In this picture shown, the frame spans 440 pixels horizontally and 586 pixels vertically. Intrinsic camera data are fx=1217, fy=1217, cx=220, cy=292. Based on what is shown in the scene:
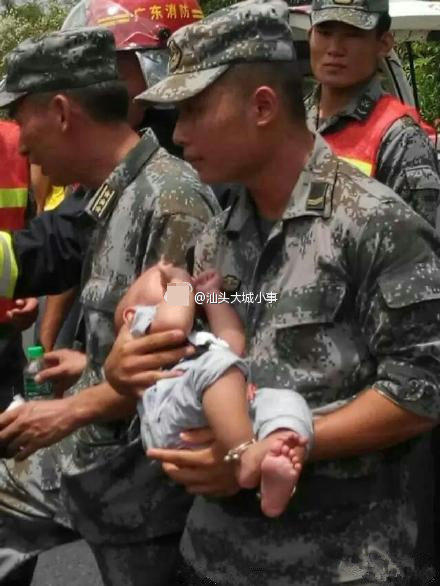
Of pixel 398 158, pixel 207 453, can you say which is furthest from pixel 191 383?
pixel 398 158

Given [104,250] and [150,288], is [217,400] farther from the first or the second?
[104,250]

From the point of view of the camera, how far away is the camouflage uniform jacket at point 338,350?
6.89 feet

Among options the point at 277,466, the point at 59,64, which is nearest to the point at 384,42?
the point at 59,64

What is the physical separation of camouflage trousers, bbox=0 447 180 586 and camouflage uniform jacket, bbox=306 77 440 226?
1.33 m

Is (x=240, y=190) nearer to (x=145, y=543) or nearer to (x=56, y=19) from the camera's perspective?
(x=145, y=543)

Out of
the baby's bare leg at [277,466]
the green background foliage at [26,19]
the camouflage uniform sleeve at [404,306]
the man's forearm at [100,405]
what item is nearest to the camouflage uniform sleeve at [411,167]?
the man's forearm at [100,405]

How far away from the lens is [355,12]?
391 cm

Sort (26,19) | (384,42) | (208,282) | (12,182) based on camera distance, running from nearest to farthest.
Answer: (208,282)
(384,42)
(12,182)
(26,19)

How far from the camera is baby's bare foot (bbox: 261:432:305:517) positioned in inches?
76.2

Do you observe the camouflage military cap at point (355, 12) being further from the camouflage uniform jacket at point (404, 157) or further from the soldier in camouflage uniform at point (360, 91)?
the camouflage uniform jacket at point (404, 157)

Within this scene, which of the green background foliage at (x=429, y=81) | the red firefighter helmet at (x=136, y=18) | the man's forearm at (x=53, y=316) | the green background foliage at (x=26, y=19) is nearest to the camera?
the red firefighter helmet at (x=136, y=18)

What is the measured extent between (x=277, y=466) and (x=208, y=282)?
1.73ft

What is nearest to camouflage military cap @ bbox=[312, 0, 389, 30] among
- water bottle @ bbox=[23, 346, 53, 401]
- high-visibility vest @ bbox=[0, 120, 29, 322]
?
high-visibility vest @ bbox=[0, 120, 29, 322]

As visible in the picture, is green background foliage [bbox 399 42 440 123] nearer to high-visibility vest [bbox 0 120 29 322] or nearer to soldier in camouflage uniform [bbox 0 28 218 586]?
high-visibility vest [bbox 0 120 29 322]
